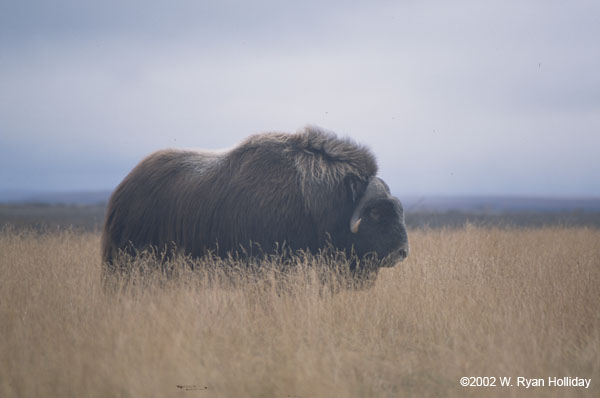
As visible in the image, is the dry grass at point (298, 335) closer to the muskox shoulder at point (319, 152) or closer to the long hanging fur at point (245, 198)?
the long hanging fur at point (245, 198)

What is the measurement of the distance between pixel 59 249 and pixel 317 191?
666cm

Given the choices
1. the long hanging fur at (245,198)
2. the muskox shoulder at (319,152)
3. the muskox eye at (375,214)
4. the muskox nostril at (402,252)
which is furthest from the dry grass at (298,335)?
the muskox shoulder at (319,152)

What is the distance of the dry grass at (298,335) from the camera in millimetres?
3785

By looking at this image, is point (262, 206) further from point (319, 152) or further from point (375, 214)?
point (375, 214)

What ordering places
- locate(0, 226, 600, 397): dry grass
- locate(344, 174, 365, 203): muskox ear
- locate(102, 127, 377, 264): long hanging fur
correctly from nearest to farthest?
locate(0, 226, 600, 397): dry grass, locate(102, 127, 377, 264): long hanging fur, locate(344, 174, 365, 203): muskox ear

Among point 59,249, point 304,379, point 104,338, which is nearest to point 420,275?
point 304,379

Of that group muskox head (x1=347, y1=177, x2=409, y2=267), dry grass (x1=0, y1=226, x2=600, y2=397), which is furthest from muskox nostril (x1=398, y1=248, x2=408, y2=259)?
dry grass (x1=0, y1=226, x2=600, y2=397)

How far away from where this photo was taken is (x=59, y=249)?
32.6 feet

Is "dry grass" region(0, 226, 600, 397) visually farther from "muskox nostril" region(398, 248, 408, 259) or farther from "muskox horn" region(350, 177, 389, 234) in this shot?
"muskox horn" region(350, 177, 389, 234)

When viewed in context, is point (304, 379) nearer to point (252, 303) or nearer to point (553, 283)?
point (252, 303)

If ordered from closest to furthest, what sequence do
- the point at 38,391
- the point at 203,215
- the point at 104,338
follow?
the point at 38,391 < the point at 104,338 < the point at 203,215

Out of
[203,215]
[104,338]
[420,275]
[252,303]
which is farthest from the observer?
[420,275]

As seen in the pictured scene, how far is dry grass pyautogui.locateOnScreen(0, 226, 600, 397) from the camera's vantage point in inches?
149

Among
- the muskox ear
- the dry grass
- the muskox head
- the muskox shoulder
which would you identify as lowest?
the dry grass
